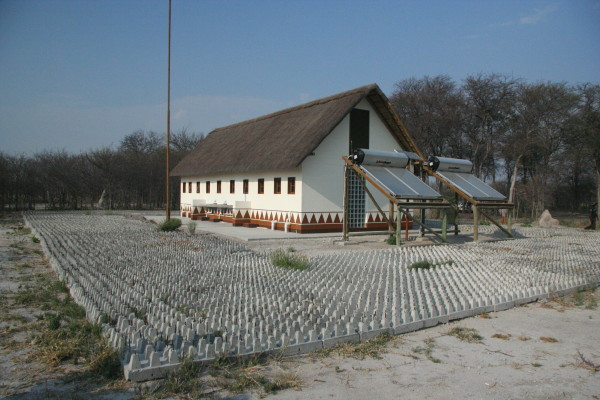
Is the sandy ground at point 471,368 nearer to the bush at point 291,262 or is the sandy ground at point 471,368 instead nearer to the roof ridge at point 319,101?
the bush at point 291,262

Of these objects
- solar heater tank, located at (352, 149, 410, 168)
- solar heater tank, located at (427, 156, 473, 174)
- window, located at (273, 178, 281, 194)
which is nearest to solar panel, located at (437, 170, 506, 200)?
solar heater tank, located at (427, 156, 473, 174)

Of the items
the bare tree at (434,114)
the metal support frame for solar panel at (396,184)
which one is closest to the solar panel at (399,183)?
the metal support frame for solar panel at (396,184)

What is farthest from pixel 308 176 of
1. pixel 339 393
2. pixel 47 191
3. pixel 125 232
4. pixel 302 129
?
pixel 47 191

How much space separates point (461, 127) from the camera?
40.6 m

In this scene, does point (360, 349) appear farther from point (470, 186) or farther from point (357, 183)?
point (357, 183)

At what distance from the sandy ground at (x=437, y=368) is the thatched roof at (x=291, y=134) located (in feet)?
41.8

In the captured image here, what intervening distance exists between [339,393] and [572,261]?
10.1 m

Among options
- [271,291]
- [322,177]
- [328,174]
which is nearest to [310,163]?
[322,177]

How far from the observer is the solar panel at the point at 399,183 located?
46.5ft

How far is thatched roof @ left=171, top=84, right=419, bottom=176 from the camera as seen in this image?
18.7 metres

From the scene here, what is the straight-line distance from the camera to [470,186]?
17016mm

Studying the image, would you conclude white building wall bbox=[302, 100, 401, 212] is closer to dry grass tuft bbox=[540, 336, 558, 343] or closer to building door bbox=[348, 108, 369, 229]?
building door bbox=[348, 108, 369, 229]

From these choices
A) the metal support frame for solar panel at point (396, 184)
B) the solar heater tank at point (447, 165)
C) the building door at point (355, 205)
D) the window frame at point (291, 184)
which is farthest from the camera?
the building door at point (355, 205)

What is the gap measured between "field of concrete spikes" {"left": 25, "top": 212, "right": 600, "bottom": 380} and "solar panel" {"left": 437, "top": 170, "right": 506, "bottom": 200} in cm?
322
